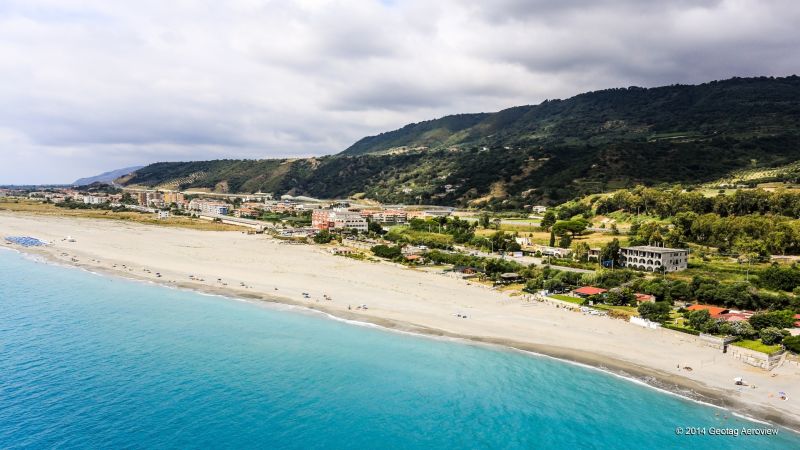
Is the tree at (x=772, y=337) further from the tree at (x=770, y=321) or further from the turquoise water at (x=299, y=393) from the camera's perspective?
the turquoise water at (x=299, y=393)

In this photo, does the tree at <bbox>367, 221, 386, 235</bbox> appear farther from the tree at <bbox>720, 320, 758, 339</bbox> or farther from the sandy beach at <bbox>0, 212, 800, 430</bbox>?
the tree at <bbox>720, 320, 758, 339</bbox>

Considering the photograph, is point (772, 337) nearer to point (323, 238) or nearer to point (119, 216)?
point (323, 238)

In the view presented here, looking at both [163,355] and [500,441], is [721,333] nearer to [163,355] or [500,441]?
[500,441]

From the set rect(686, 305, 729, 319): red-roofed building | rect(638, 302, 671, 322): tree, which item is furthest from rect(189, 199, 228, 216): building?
rect(686, 305, 729, 319): red-roofed building

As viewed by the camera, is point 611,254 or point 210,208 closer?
point 611,254

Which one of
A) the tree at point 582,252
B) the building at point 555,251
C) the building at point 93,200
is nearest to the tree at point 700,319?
the tree at point 582,252

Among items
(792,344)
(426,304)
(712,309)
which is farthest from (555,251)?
(792,344)
